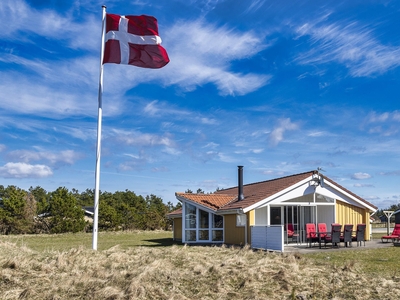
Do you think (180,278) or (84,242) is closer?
(180,278)

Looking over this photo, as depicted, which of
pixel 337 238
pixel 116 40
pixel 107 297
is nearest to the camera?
pixel 107 297

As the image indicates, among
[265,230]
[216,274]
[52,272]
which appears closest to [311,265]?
[216,274]

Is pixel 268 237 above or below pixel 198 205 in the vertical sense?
below

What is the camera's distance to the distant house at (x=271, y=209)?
21.4m

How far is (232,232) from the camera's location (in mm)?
22562

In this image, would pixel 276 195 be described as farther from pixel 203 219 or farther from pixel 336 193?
pixel 203 219

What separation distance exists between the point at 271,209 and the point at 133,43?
12.0 meters

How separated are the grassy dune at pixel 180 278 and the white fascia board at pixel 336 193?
1114cm

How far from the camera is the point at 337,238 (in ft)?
63.3

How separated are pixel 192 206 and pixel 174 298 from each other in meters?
16.4

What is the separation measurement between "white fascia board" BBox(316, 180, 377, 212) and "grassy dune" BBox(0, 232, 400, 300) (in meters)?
11.1

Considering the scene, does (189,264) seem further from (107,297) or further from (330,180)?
(330,180)

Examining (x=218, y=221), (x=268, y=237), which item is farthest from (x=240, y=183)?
(x=268, y=237)

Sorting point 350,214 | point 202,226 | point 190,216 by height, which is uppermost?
point 350,214
